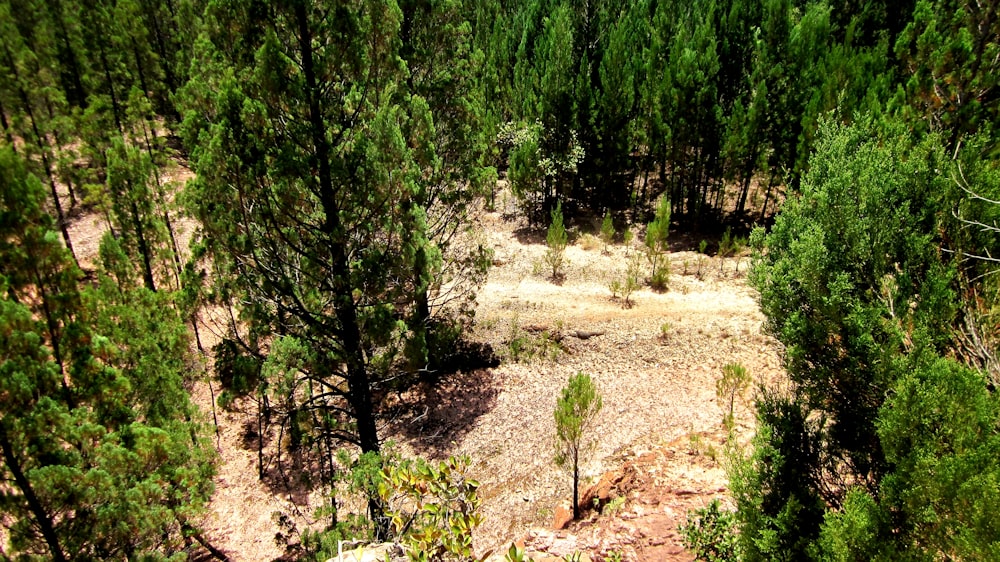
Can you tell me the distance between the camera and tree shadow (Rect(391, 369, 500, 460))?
12.4m

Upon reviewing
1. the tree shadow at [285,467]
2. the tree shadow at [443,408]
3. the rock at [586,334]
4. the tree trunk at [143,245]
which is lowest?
the tree shadow at [285,467]

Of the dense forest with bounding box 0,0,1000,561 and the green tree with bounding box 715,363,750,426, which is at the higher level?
the dense forest with bounding box 0,0,1000,561

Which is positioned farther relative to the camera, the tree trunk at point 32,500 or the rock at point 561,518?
the rock at point 561,518

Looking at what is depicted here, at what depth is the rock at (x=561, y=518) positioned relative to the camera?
876cm

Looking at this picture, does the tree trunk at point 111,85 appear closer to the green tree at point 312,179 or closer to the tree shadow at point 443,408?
the green tree at point 312,179

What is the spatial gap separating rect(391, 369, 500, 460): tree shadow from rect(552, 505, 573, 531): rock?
3.59 m

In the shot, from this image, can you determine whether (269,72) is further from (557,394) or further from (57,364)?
(557,394)

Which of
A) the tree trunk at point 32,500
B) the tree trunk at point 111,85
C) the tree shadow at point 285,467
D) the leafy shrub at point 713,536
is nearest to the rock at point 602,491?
the leafy shrub at point 713,536

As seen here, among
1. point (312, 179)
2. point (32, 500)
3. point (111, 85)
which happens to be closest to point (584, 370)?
point (312, 179)

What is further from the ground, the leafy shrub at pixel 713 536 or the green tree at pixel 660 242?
the green tree at pixel 660 242

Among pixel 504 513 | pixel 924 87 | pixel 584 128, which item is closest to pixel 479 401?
pixel 504 513

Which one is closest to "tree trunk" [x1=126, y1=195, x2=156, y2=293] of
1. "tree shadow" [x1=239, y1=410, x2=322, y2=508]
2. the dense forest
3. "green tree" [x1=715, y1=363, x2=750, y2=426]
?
the dense forest

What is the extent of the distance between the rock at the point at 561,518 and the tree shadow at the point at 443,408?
359 centimetres

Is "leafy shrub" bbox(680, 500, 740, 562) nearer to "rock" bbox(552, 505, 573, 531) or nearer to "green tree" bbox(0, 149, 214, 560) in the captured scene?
"rock" bbox(552, 505, 573, 531)
